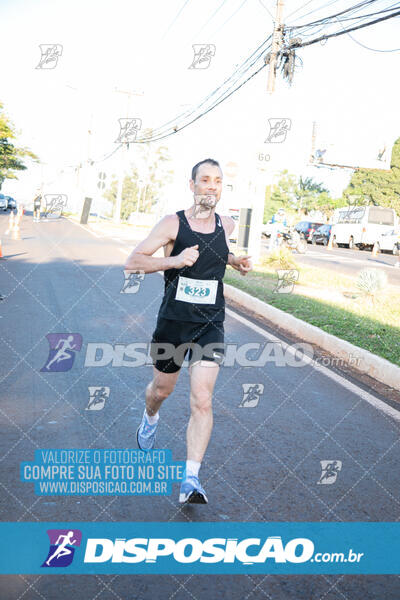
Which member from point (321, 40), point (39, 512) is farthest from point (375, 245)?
point (39, 512)

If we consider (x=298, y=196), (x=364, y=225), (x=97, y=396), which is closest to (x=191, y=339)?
(x=97, y=396)

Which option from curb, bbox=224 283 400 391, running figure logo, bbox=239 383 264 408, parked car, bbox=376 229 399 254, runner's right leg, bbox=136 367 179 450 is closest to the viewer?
runner's right leg, bbox=136 367 179 450

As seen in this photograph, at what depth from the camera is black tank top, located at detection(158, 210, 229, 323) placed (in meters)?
3.78

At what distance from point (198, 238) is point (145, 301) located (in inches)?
297

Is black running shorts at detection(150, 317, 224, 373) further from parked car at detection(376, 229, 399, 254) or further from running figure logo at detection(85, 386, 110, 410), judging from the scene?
parked car at detection(376, 229, 399, 254)

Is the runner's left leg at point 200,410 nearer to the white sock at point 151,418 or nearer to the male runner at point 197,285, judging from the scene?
the male runner at point 197,285

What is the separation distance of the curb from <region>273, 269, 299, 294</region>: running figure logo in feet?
4.46

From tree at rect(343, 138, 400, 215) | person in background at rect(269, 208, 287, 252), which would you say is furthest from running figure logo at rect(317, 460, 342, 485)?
tree at rect(343, 138, 400, 215)

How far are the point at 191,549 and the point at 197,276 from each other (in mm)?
1538

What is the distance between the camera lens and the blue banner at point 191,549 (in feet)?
10.1

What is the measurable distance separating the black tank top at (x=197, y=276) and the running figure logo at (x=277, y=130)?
13.5 m

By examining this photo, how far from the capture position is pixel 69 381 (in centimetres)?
602

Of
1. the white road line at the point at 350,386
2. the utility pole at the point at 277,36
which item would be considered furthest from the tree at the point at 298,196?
the white road line at the point at 350,386

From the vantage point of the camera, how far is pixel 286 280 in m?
14.6
